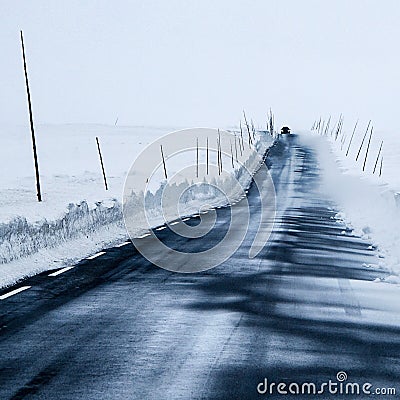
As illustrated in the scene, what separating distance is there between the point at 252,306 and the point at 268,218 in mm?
15094

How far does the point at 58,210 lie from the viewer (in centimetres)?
1948

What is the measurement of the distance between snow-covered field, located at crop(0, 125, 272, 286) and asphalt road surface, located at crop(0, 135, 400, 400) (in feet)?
4.75

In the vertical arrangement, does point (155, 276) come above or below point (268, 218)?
above

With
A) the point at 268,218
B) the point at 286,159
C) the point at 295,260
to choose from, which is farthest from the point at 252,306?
the point at 286,159

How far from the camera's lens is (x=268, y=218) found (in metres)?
24.7

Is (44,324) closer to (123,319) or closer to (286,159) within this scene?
(123,319)

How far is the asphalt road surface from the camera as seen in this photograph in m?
6.40
